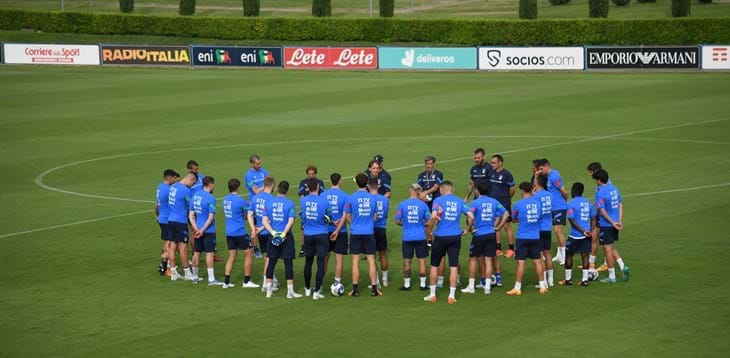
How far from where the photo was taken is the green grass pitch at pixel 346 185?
1803cm

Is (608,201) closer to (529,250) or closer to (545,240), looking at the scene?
(545,240)

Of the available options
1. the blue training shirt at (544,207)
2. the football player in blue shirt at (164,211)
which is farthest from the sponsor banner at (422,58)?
the blue training shirt at (544,207)

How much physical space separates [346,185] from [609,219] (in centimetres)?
1179

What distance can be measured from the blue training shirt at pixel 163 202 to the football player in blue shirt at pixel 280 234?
297 centimetres

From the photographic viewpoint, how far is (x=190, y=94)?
5622 centimetres

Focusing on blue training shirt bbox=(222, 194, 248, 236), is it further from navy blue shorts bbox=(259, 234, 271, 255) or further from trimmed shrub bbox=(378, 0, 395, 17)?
trimmed shrub bbox=(378, 0, 395, 17)

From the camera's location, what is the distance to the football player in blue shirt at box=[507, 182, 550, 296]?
2069 centimetres

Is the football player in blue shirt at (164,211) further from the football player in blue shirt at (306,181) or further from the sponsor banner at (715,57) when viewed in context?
the sponsor banner at (715,57)

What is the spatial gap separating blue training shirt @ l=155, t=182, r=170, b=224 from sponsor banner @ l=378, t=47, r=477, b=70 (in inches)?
1775

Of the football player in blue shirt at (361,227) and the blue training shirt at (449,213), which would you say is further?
the football player in blue shirt at (361,227)

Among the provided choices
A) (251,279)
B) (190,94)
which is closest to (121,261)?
(251,279)

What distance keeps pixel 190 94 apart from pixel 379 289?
121ft

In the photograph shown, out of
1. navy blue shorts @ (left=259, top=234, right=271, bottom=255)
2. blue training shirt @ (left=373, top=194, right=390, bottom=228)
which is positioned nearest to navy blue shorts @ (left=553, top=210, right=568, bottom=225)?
blue training shirt @ (left=373, top=194, right=390, bottom=228)

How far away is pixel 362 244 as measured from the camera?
68.5 feet
